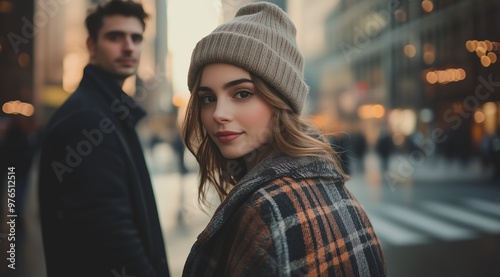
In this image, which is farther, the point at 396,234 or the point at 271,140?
the point at 396,234

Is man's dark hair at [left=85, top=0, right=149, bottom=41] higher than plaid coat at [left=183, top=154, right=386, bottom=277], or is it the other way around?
man's dark hair at [left=85, top=0, right=149, bottom=41]

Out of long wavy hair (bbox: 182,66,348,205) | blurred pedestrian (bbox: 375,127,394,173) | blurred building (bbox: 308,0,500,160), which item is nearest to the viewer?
long wavy hair (bbox: 182,66,348,205)

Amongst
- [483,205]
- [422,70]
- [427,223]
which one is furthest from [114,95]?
[422,70]

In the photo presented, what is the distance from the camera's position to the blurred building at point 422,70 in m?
26.7

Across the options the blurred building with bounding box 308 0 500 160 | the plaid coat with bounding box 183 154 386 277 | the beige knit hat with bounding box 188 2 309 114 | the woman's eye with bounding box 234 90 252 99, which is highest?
the blurred building with bounding box 308 0 500 160

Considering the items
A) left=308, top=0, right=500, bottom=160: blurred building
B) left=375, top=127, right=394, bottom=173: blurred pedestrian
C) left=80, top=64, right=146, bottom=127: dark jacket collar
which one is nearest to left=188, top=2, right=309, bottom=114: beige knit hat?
left=80, top=64, right=146, bottom=127: dark jacket collar

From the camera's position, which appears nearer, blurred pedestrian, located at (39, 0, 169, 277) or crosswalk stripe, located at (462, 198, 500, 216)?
blurred pedestrian, located at (39, 0, 169, 277)

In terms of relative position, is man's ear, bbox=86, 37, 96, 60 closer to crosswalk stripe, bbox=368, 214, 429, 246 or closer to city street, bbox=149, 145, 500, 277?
city street, bbox=149, 145, 500, 277

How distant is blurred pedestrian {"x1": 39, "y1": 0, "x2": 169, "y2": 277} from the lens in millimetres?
2148

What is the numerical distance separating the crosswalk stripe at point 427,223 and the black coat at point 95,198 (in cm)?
670

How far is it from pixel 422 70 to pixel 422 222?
28.7m

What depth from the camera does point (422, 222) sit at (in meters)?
9.00

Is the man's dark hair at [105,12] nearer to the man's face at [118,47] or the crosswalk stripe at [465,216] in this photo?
the man's face at [118,47]

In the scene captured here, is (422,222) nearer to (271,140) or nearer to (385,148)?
(271,140)
